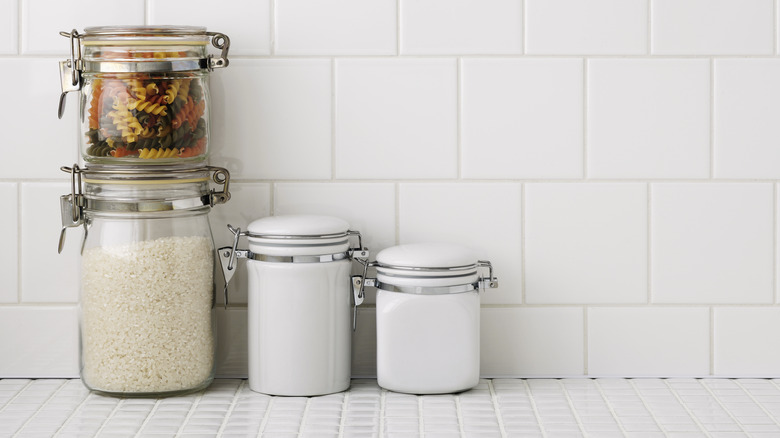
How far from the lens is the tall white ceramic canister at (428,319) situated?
1106 millimetres

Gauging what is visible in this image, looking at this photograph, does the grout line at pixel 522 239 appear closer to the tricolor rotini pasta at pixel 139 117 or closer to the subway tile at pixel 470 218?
the subway tile at pixel 470 218

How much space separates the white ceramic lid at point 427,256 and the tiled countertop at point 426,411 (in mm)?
167

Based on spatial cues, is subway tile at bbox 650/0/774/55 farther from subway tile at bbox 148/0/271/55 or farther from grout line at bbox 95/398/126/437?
grout line at bbox 95/398/126/437

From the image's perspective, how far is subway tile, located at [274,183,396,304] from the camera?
123cm

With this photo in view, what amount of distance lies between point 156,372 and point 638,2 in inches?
31.0

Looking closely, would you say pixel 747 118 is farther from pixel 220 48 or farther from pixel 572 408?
pixel 220 48

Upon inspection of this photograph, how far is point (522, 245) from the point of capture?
123cm

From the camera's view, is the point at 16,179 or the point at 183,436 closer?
the point at 183,436

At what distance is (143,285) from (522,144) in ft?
1.72

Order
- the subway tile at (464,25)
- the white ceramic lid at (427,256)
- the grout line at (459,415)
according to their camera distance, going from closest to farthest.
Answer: the grout line at (459,415) < the white ceramic lid at (427,256) < the subway tile at (464,25)

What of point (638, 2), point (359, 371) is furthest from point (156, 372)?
point (638, 2)

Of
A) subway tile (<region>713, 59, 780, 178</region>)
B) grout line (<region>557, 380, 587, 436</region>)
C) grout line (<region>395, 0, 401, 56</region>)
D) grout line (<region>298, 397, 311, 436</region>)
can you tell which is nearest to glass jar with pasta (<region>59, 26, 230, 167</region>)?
grout line (<region>395, 0, 401, 56</region>)

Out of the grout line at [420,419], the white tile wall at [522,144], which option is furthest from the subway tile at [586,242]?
the grout line at [420,419]

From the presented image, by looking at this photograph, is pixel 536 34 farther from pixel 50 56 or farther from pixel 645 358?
pixel 50 56
